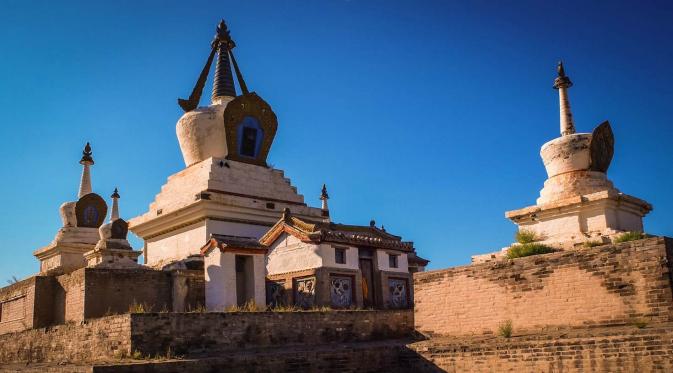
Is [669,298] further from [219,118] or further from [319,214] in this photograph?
[219,118]

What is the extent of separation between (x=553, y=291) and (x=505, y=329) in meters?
1.31

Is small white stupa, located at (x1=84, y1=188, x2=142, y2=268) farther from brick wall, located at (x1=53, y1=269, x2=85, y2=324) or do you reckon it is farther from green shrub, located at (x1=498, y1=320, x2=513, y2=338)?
green shrub, located at (x1=498, y1=320, x2=513, y2=338)

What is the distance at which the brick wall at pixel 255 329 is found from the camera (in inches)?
503

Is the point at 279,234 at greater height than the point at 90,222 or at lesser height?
lesser

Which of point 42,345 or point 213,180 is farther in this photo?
point 213,180

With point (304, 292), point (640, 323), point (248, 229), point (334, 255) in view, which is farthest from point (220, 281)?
point (640, 323)

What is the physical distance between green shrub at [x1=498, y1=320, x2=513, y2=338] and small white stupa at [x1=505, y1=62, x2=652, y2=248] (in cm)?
303

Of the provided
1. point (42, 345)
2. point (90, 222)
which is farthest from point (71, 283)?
point (90, 222)

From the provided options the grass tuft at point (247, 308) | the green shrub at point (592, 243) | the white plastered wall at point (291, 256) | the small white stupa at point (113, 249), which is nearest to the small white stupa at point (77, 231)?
the small white stupa at point (113, 249)

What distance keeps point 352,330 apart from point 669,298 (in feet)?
25.0

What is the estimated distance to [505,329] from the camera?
539 inches

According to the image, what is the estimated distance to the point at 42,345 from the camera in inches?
622

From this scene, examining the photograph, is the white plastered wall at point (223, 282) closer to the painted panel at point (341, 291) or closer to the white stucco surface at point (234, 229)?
the painted panel at point (341, 291)

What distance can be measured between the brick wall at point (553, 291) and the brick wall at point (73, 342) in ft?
22.7
